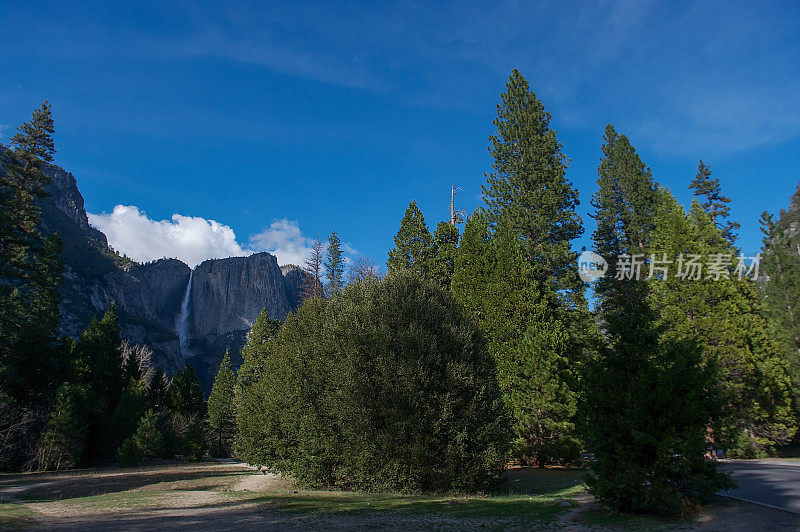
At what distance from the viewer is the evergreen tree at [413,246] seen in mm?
28562

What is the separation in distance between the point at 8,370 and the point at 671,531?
120 feet

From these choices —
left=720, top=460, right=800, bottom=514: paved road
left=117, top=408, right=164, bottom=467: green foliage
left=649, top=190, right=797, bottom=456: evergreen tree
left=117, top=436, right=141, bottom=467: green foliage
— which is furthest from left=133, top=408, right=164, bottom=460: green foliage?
left=649, top=190, right=797, bottom=456: evergreen tree

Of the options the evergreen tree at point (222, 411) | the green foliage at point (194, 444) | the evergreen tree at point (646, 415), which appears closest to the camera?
the evergreen tree at point (646, 415)

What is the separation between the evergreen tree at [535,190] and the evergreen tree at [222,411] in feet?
107

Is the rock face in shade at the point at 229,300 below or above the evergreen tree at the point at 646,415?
above

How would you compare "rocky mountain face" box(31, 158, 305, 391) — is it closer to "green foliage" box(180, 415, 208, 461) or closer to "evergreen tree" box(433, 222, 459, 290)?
"green foliage" box(180, 415, 208, 461)

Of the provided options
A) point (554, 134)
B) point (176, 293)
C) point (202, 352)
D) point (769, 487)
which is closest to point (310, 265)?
point (554, 134)

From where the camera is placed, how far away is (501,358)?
22.7 m

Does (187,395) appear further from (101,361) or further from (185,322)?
(185,322)

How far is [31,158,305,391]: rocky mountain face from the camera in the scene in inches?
4331

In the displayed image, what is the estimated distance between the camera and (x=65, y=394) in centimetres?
2806

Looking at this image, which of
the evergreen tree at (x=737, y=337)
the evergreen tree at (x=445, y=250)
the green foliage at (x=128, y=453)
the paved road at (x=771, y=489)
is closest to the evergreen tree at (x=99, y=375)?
the green foliage at (x=128, y=453)

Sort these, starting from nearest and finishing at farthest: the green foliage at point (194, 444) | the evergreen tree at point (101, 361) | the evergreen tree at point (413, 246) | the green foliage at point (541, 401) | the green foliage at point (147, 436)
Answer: the green foliage at point (541, 401)
the evergreen tree at point (413, 246)
the green foliage at point (147, 436)
the evergreen tree at point (101, 361)
the green foliage at point (194, 444)

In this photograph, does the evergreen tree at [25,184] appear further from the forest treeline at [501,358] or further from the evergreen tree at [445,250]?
the evergreen tree at [445,250]
